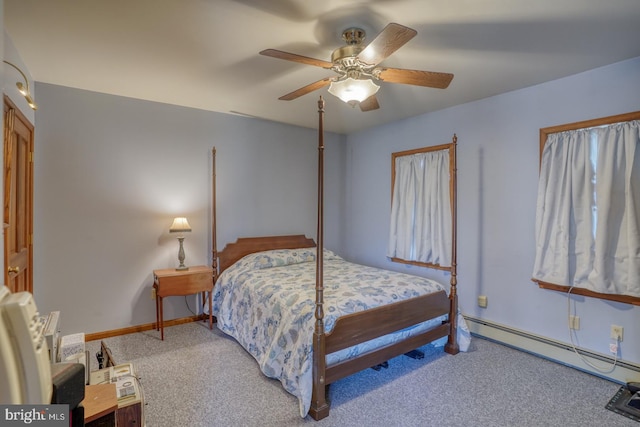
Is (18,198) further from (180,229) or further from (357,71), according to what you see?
(357,71)

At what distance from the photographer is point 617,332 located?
261 cm

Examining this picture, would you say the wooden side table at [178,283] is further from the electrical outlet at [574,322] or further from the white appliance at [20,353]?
the electrical outlet at [574,322]

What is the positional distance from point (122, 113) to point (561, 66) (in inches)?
160

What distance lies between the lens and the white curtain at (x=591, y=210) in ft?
8.20

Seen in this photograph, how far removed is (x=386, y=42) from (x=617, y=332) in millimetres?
→ 2819

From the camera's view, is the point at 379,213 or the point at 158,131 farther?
the point at 379,213

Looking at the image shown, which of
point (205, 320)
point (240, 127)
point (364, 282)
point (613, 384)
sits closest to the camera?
point (613, 384)

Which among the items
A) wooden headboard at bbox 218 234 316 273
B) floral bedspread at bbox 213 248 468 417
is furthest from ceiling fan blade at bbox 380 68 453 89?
wooden headboard at bbox 218 234 316 273

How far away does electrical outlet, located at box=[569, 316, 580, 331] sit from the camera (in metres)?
2.82

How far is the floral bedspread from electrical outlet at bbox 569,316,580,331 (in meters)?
0.84

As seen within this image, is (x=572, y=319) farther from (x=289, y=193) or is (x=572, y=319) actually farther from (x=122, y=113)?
(x=122, y=113)

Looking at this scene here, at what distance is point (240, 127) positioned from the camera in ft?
13.7

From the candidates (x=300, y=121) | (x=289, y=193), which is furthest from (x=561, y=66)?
(x=289, y=193)

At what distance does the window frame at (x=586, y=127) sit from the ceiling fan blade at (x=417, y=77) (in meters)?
1.43
